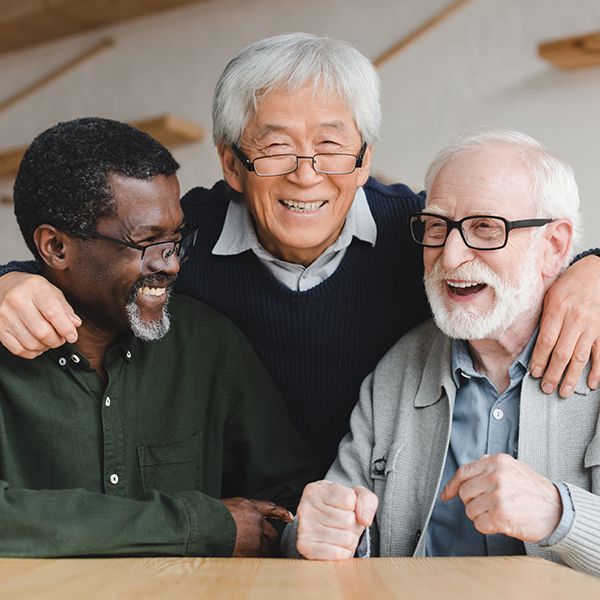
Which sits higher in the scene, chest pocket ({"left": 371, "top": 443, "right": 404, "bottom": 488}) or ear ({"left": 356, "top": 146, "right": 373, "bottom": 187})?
ear ({"left": 356, "top": 146, "right": 373, "bottom": 187})

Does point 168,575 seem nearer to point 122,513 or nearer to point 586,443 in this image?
point 122,513

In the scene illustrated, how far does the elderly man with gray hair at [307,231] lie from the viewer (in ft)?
7.13

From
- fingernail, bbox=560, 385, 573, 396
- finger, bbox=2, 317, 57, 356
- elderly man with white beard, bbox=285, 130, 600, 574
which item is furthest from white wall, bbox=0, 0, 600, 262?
finger, bbox=2, 317, 57, 356

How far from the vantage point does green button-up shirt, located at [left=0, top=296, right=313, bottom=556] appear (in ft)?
5.52

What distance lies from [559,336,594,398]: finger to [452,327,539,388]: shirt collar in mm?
91

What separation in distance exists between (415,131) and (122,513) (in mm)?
3098

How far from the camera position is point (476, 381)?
6.53 feet

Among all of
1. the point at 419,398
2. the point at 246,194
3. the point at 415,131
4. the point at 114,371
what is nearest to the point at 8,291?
the point at 114,371

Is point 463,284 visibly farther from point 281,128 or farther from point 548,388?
point 281,128

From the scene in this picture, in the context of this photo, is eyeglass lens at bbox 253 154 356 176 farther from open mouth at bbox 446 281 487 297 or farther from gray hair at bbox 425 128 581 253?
open mouth at bbox 446 281 487 297

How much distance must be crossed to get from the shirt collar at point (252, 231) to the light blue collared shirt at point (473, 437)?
0.50 m

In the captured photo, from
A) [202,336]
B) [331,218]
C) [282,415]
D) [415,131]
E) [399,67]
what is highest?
[399,67]

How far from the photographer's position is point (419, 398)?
2021 millimetres

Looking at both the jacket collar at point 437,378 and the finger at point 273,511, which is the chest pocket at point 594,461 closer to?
the jacket collar at point 437,378
